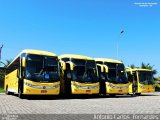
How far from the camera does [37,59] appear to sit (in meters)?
Answer: 22.9

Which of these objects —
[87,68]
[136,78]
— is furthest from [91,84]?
[136,78]

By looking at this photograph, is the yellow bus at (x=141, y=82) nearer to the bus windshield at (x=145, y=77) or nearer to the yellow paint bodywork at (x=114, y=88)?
the bus windshield at (x=145, y=77)

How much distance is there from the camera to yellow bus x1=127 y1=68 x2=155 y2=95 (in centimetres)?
3179

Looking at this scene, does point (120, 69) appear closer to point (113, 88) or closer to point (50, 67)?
point (113, 88)

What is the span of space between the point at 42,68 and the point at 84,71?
12.0 feet

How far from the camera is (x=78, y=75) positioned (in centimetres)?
2478

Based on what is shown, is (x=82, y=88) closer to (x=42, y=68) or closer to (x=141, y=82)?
(x=42, y=68)

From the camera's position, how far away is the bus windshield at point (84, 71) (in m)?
24.7

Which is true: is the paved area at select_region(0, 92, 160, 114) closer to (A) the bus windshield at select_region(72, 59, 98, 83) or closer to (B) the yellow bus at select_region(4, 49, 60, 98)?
(B) the yellow bus at select_region(4, 49, 60, 98)

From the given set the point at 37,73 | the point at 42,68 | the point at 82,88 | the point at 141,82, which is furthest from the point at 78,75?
the point at 141,82

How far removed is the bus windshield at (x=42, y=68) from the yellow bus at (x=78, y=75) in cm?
152

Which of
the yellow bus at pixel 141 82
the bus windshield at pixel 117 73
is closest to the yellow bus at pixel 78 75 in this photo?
the bus windshield at pixel 117 73

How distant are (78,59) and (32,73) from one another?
14.6ft

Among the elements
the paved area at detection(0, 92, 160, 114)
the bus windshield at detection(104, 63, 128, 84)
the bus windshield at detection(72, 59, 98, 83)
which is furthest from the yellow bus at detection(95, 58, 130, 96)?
the paved area at detection(0, 92, 160, 114)
